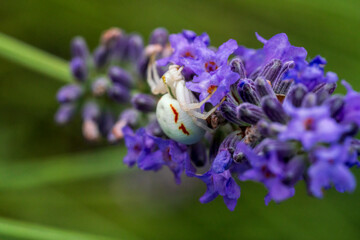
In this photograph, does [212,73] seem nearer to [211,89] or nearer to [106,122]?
[211,89]

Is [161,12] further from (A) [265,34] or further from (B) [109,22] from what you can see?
(A) [265,34]

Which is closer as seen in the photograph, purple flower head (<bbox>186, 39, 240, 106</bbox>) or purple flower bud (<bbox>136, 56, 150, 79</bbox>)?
purple flower head (<bbox>186, 39, 240, 106</bbox>)

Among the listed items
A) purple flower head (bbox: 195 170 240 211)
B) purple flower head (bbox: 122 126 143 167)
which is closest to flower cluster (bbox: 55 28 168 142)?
purple flower head (bbox: 122 126 143 167)

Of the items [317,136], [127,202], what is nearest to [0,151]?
[127,202]

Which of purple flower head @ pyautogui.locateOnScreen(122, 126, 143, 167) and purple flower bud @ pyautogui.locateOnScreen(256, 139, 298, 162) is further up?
purple flower bud @ pyautogui.locateOnScreen(256, 139, 298, 162)

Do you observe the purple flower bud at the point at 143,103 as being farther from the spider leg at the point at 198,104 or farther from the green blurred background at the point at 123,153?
the green blurred background at the point at 123,153

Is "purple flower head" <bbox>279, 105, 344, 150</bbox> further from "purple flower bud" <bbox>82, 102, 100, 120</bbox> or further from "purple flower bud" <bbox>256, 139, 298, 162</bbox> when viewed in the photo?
"purple flower bud" <bbox>82, 102, 100, 120</bbox>

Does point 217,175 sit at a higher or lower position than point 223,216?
higher
